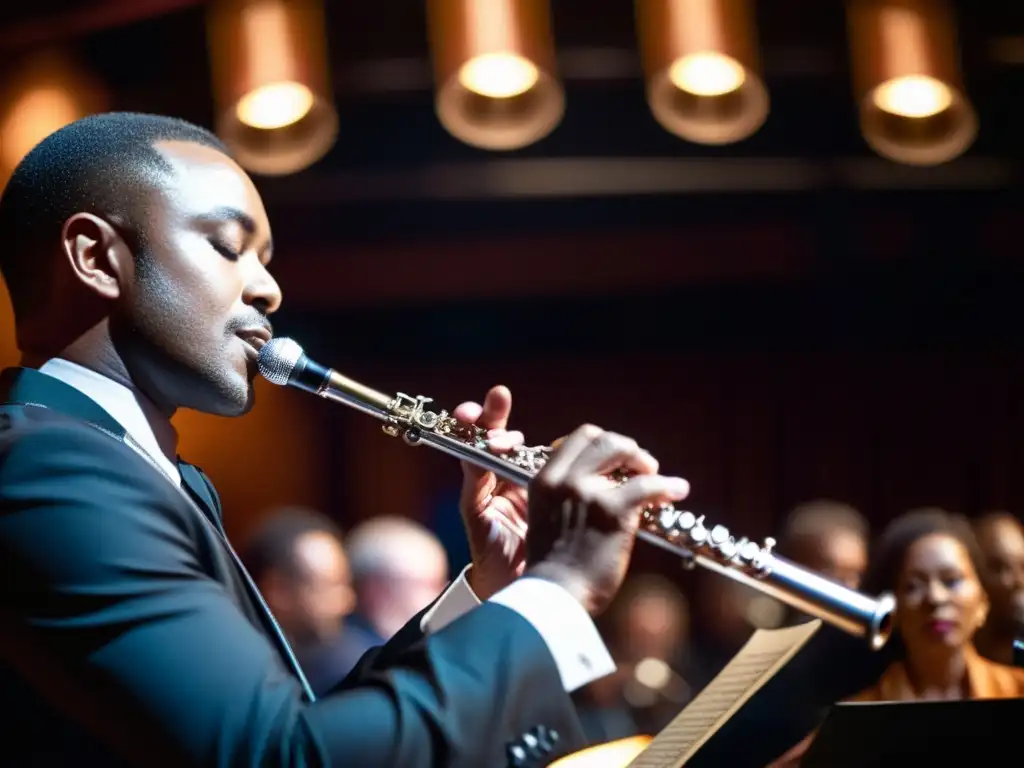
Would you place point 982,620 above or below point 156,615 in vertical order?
above

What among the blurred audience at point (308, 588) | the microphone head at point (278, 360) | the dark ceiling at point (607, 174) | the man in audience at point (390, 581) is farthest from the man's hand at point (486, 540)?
the dark ceiling at point (607, 174)

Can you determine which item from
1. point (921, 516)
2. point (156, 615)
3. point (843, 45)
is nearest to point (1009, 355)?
point (843, 45)

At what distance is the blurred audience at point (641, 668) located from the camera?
21.5 feet

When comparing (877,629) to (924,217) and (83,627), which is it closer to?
(83,627)

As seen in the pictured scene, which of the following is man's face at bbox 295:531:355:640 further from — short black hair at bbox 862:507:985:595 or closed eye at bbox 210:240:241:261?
closed eye at bbox 210:240:241:261

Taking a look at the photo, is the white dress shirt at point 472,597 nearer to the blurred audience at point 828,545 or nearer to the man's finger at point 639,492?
the man's finger at point 639,492

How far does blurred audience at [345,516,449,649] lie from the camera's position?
4832 millimetres

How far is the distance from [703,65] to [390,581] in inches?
83.3

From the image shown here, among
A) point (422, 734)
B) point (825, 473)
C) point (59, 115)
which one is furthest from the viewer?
point (825, 473)

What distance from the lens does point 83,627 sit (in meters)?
1.46

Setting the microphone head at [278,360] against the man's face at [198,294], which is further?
the microphone head at [278,360]

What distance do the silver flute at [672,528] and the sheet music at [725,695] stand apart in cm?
7

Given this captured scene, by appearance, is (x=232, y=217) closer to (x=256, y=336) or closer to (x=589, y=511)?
(x=256, y=336)

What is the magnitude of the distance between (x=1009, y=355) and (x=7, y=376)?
734cm
